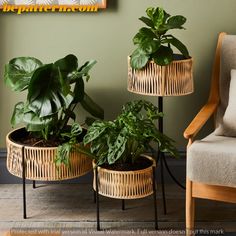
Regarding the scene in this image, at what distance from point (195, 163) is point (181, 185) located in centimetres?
75

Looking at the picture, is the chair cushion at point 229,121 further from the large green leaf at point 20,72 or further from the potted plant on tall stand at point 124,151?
the large green leaf at point 20,72

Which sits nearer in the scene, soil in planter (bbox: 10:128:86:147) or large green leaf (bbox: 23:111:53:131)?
large green leaf (bbox: 23:111:53:131)

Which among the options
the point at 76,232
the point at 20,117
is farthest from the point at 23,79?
the point at 76,232

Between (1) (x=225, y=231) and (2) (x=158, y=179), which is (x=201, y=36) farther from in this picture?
(1) (x=225, y=231)

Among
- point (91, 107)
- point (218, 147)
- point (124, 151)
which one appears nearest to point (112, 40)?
point (91, 107)

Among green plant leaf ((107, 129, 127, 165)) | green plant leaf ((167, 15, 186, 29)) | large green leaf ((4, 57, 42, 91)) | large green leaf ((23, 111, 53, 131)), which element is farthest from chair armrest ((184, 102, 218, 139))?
large green leaf ((4, 57, 42, 91))

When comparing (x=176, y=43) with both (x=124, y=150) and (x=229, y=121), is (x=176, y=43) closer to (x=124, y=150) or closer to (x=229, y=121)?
(x=229, y=121)

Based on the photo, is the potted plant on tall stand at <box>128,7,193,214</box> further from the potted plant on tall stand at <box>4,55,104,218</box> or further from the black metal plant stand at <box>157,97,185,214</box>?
the potted plant on tall stand at <box>4,55,104,218</box>

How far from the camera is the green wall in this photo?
312cm

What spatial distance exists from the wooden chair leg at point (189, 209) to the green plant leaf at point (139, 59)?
593mm

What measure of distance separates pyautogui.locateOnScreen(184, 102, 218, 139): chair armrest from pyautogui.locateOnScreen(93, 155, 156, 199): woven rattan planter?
30 cm

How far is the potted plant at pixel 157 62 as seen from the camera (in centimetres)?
270

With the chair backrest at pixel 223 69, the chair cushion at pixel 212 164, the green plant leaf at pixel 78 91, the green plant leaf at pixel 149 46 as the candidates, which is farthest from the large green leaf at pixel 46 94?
the chair backrest at pixel 223 69

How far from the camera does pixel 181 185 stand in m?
3.18
